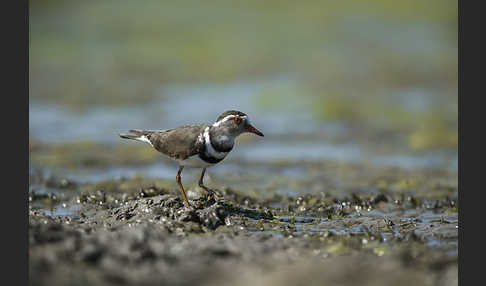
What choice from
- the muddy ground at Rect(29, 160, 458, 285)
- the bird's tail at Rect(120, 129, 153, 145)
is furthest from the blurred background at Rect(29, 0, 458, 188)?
the bird's tail at Rect(120, 129, 153, 145)

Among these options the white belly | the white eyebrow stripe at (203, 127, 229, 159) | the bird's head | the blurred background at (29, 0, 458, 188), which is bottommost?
the white belly

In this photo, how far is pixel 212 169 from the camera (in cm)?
1139

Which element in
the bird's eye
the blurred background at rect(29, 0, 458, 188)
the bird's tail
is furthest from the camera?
the blurred background at rect(29, 0, 458, 188)

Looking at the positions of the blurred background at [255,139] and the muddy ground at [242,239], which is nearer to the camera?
the muddy ground at [242,239]

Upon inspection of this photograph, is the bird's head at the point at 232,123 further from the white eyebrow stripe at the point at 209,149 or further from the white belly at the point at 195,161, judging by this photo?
the white belly at the point at 195,161

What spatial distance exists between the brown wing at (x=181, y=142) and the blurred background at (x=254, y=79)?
3.54 m

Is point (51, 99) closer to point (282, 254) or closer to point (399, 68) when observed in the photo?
point (399, 68)

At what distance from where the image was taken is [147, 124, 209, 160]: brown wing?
722cm

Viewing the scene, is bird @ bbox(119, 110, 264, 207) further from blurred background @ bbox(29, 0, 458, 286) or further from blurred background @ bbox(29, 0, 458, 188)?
blurred background @ bbox(29, 0, 458, 188)

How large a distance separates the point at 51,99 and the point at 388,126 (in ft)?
28.8

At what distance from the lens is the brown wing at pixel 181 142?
722 cm

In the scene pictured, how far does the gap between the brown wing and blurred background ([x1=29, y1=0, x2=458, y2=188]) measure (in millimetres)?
3542

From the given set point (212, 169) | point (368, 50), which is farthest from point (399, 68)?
point (212, 169)

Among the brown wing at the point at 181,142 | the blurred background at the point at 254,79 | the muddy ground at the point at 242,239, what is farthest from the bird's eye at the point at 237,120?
the blurred background at the point at 254,79
